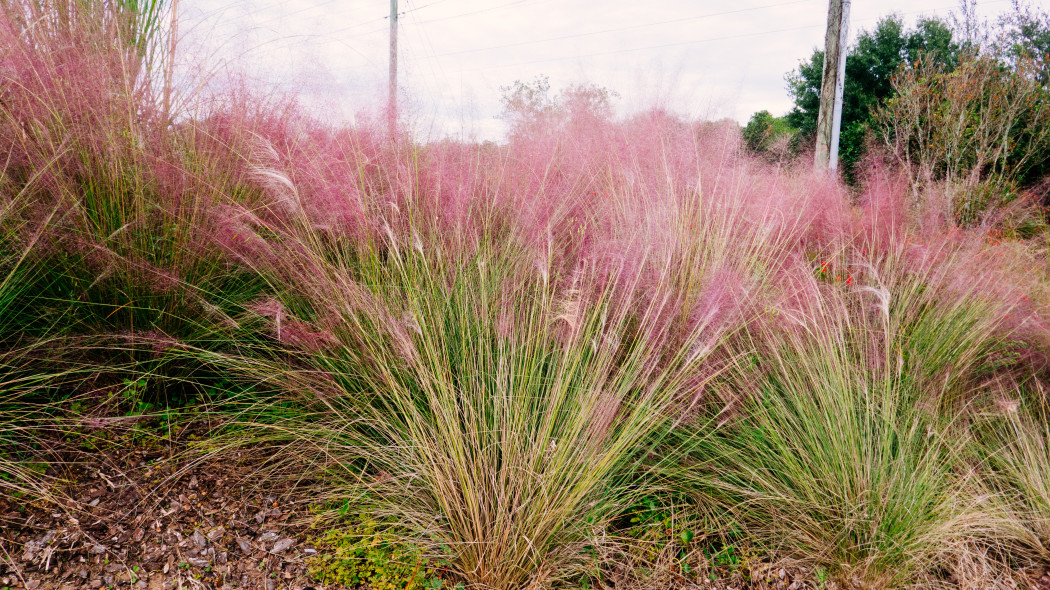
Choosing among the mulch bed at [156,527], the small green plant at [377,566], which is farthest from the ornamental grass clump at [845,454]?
the mulch bed at [156,527]

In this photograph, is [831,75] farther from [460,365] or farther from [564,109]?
[460,365]

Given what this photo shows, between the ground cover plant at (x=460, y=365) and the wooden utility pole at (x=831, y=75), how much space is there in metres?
5.30

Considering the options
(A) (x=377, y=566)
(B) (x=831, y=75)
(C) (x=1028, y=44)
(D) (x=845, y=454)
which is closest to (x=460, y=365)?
(A) (x=377, y=566)

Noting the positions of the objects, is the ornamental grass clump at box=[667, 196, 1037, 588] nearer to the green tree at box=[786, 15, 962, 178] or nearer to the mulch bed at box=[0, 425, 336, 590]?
the mulch bed at box=[0, 425, 336, 590]

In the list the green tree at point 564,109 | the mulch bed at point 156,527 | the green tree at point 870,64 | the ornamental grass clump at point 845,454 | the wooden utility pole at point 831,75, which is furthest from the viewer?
the green tree at point 870,64

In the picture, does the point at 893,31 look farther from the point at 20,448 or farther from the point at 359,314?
the point at 20,448

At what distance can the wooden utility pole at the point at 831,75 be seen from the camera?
A: 725 centimetres

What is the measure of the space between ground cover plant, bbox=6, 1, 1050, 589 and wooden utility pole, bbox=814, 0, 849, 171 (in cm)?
530

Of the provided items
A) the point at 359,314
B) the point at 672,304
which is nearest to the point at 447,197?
the point at 359,314

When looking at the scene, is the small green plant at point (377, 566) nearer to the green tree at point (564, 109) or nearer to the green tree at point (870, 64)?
the green tree at point (564, 109)

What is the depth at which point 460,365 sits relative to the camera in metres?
1.93

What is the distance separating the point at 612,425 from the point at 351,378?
3.28 feet

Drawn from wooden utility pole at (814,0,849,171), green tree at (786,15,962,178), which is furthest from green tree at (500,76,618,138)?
green tree at (786,15,962,178)

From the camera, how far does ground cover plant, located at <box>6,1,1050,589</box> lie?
178cm
